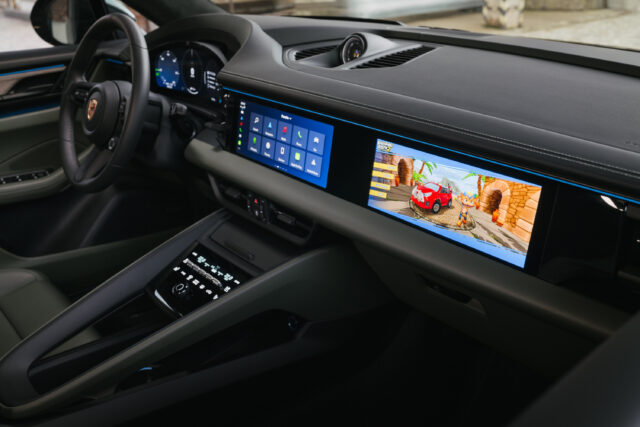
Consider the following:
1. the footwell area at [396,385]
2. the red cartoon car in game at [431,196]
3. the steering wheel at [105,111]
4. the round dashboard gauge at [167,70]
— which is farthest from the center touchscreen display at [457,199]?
the round dashboard gauge at [167,70]

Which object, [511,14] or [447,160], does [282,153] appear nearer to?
[447,160]

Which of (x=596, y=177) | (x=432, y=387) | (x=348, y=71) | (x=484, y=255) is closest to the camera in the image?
(x=596, y=177)

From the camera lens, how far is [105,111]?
1599mm

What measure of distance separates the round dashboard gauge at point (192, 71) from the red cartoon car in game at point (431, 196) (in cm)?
93

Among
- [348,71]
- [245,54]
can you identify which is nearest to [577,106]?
[348,71]

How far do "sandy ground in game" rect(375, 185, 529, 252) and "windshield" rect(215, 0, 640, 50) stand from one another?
2.67 feet

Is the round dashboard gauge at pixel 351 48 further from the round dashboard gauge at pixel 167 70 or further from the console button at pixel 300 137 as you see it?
the round dashboard gauge at pixel 167 70

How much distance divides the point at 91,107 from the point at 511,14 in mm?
1579

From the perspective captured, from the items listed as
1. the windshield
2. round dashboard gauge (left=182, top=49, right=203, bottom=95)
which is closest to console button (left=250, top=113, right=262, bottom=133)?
round dashboard gauge (left=182, top=49, right=203, bottom=95)

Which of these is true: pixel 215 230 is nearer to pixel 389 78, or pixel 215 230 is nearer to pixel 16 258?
pixel 389 78

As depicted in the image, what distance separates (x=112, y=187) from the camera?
208 centimetres

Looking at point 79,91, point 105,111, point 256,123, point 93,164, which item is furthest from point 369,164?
point 79,91

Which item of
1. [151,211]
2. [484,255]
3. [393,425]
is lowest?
[393,425]

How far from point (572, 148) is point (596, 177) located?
66 mm
